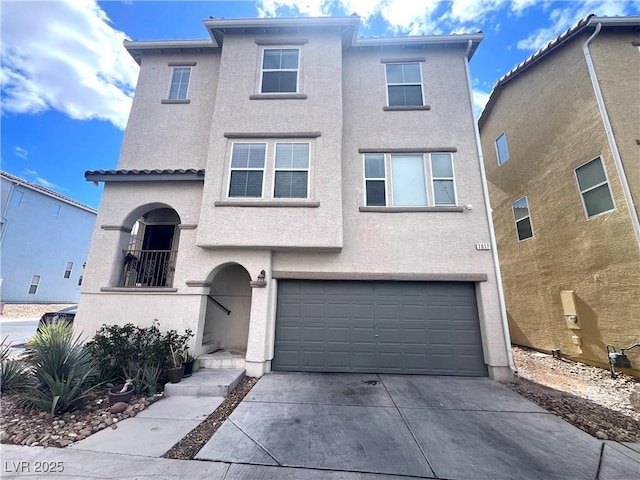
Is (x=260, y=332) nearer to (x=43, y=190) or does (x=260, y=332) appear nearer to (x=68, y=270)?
(x=43, y=190)

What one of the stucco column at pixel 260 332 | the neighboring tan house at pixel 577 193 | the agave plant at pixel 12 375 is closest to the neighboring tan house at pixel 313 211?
the stucco column at pixel 260 332

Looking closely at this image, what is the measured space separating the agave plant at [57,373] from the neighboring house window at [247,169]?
4571 millimetres

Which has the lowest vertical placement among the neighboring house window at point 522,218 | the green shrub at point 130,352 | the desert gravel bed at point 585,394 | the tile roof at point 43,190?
the desert gravel bed at point 585,394

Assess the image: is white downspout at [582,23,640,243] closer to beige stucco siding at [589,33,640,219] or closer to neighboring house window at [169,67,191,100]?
beige stucco siding at [589,33,640,219]

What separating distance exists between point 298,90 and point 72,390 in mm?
8588

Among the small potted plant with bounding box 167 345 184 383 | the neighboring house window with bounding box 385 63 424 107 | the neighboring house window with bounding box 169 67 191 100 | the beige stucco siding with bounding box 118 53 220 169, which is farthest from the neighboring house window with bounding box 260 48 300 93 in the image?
the small potted plant with bounding box 167 345 184 383

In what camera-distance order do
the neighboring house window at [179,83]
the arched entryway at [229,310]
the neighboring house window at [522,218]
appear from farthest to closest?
the neighboring house window at [522,218] < the neighboring house window at [179,83] < the arched entryway at [229,310]

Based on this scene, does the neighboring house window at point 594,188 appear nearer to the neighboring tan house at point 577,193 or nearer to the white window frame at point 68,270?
the neighboring tan house at point 577,193

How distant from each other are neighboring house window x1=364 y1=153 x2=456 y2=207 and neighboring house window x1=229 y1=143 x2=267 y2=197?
308 centimetres

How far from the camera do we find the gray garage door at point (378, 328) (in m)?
6.69

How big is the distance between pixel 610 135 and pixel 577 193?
5.42ft

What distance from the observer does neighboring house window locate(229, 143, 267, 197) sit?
23.3ft

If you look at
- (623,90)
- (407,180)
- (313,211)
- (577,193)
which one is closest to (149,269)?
(313,211)

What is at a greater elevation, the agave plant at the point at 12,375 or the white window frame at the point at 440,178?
the white window frame at the point at 440,178
